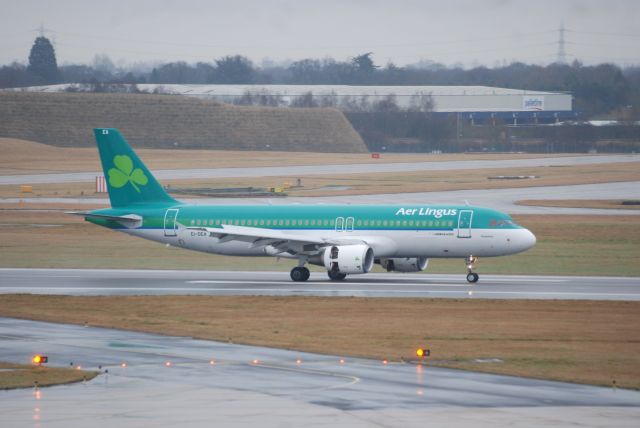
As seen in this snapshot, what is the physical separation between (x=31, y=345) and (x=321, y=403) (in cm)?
1111

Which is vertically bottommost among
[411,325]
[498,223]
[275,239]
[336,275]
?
[336,275]

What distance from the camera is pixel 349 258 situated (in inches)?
1916

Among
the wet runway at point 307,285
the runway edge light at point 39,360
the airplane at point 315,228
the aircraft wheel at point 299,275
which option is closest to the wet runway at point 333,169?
the airplane at point 315,228

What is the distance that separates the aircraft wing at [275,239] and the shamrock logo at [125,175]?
4967mm

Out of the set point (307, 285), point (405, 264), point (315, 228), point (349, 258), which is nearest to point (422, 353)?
point (349, 258)

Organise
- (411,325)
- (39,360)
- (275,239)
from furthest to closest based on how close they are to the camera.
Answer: (275,239) → (411,325) → (39,360)

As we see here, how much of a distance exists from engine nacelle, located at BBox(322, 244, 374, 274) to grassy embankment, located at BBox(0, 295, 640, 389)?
578 cm

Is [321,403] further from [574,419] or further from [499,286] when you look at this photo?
[499,286]

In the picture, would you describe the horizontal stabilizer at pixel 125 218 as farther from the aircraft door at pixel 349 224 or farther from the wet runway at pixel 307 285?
the aircraft door at pixel 349 224

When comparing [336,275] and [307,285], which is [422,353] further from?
[336,275]

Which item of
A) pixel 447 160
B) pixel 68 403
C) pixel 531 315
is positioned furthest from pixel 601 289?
pixel 447 160

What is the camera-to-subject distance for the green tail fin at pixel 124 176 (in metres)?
53.8

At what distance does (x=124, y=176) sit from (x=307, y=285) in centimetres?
1102

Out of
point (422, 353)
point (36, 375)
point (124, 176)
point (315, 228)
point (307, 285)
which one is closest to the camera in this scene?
point (36, 375)
